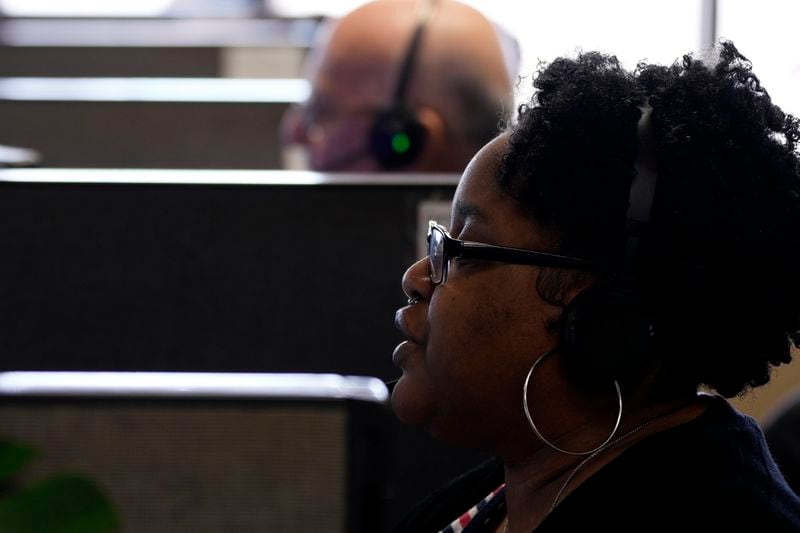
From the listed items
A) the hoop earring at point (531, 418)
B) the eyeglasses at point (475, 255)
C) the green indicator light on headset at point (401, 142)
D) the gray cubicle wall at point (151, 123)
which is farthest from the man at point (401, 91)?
the gray cubicle wall at point (151, 123)

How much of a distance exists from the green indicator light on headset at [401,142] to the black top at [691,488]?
0.60 metres

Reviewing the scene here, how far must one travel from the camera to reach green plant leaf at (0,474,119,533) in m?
0.30

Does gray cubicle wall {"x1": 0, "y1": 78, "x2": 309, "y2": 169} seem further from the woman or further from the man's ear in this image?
the woman

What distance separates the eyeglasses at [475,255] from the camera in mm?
723

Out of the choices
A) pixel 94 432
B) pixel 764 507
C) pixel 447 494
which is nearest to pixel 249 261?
pixel 447 494

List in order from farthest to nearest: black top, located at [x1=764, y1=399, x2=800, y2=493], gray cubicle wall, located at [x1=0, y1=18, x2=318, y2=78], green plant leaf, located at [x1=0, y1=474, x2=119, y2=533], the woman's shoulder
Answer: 1. gray cubicle wall, located at [x1=0, y1=18, x2=318, y2=78]
2. black top, located at [x1=764, y1=399, x2=800, y2=493]
3. the woman's shoulder
4. green plant leaf, located at [x1=0, y1=474, x2=119, y2=533]

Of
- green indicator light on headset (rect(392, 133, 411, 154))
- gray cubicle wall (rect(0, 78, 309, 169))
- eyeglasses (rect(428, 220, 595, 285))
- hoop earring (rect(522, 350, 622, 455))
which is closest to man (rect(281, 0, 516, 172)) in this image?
green indicator light on headset (rect(392, 133, 411, 154))

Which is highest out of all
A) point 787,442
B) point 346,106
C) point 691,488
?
point 346,106

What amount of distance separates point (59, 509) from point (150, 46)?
2936 mm

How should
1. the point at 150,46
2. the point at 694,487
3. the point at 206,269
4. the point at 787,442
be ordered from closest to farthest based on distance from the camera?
A: the point at 694,487 → the point at 787,442 → the point at 206,269 → the point at 150,46

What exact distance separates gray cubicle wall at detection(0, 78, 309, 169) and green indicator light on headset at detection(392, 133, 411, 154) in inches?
63.6

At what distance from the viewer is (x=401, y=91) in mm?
1292

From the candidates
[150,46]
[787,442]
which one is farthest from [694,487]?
[150,46]

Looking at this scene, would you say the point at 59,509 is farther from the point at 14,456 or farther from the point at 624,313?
the point at 624,313
